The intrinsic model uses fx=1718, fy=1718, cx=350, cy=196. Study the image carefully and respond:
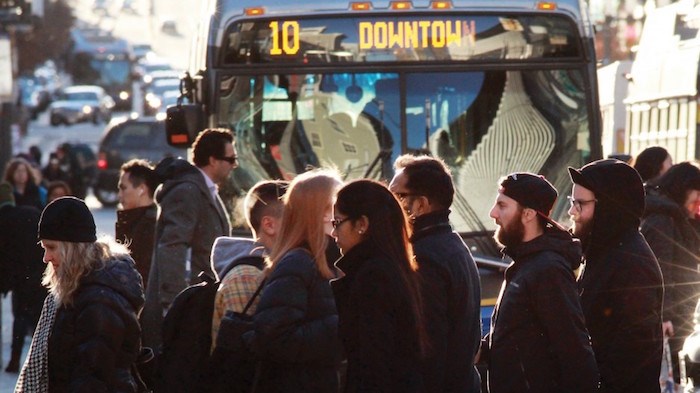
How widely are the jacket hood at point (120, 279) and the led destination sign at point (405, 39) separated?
5.09 metres

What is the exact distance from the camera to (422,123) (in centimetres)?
1127

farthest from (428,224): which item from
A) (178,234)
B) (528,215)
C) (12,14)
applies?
(12,14)

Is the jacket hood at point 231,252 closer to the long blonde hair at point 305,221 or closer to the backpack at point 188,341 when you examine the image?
the backpack at point 188,341

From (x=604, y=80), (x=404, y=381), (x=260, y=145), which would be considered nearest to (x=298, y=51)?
(x=260, y=145)

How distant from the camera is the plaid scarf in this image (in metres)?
6.16

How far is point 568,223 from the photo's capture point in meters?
11.4

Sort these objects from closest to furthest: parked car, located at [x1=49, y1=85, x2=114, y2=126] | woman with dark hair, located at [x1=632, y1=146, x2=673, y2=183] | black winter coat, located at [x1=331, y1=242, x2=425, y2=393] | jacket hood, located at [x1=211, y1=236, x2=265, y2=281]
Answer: black winter coat, located at [x1=331, y1=242, x2=425, y2=393], jacket hood, located at [x1=211, y1=236, x2=265, y2=281], woman with dark hair, located at [x1=632, y1=146, x2=673, y2=183], parked car, located at [x1=49, y1=85, x2=114, y2=126]

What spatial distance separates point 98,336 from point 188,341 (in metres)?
0.37

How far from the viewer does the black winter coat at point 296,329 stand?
5715mm

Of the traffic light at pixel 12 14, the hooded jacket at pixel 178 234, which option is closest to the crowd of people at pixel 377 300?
the hooded jacket at pixel 178 234

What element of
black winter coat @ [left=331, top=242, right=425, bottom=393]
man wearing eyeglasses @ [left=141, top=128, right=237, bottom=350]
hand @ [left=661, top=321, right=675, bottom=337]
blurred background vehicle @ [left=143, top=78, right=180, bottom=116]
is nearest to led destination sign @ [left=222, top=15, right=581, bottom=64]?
man wearing eyeglasses @ [left=141, top=128, right=237, bottom=350]

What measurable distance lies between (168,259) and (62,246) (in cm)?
301

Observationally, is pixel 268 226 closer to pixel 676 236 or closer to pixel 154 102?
pixel 676 236

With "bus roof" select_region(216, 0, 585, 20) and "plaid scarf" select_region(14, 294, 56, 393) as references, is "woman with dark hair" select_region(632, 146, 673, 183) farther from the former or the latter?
"plaid scarf" select_region(14, 294, 56, 393)
